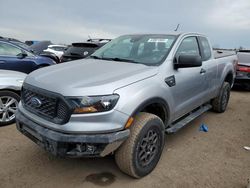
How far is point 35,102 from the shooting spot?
2.59 m

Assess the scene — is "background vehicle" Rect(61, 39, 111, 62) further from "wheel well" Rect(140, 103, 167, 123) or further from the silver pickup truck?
"wheel well" Rect(140, 103, 167, 123)

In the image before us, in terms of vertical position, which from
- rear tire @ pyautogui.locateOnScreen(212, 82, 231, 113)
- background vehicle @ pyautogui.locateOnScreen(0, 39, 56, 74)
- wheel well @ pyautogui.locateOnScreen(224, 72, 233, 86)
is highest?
background vehicle @ pyautogui.locateOnScreen(0, 39, 56, 74)

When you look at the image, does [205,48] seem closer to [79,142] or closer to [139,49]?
[139,49]

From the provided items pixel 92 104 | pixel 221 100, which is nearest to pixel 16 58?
pixel 92 104

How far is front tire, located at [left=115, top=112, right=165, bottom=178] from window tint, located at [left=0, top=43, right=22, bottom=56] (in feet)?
16.2

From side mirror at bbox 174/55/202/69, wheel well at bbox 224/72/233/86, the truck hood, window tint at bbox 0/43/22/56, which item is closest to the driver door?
side mirror at bbox 174/55/202/69

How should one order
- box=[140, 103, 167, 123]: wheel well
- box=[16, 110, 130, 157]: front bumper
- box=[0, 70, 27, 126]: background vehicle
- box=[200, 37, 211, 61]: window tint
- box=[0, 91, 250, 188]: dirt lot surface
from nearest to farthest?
box=[16, 110, 130, 157]: front bumper → box=[0, 91, 250, 188]: dirt lot surface → box=[140, 103, 167, 123]: wheel well → box=[0, 70, 27, 126]: background vehicle → box=[200, 37, 211, 61]: window tint

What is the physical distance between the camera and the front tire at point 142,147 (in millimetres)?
2516

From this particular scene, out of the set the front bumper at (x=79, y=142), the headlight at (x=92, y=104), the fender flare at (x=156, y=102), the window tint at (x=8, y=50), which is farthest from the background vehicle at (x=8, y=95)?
the fender flare at (x=156, y=102)

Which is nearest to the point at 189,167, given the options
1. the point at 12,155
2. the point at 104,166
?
the point at 104,166

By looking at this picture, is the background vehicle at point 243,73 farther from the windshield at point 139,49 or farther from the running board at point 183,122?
the windshield at point 139,49

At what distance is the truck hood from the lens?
2309 millimetres

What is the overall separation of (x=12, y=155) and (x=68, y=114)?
1.61m

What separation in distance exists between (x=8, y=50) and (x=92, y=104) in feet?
16.3
